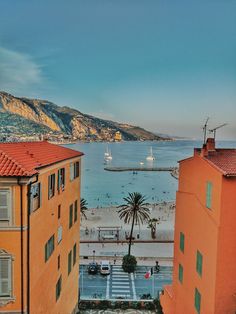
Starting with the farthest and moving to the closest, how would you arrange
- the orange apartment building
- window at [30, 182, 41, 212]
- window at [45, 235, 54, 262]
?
window at [45, 235, 54, 262] < window at [30, 182, 41, 212] < the orange apartment building

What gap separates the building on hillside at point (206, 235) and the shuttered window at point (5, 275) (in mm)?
8336

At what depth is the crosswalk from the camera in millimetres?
30219

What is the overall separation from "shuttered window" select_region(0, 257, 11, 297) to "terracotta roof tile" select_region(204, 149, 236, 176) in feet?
29.7

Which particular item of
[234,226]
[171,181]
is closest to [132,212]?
[234,226]

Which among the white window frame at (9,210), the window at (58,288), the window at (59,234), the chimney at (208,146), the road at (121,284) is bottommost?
the road at (121,284)

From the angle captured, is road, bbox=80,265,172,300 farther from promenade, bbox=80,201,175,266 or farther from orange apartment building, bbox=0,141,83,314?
orange apartment building, bbox=0,141,83,314

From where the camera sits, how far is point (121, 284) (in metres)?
32.5

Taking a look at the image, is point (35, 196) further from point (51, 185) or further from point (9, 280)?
point (9, 280)

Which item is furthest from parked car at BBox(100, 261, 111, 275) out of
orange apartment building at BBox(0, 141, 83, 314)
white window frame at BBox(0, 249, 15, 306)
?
white window frame at BBox(0, 249, 15, 306)

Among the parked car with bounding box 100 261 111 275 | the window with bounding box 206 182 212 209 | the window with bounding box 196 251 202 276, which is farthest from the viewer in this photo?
the parked car with bounding box 100 261 111 275

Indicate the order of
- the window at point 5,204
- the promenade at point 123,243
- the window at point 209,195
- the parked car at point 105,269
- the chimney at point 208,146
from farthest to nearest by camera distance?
the promenade at point 123,243 → the parked car at point 105,269 → the chimney at point 208,146 → the window at point 209,195 → the window at point 5,204

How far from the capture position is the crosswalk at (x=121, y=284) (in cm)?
3022

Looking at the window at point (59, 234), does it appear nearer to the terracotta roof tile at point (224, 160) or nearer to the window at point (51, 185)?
the window at point (51, 185)

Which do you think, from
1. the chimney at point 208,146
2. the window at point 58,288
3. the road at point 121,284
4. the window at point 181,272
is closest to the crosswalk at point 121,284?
the road at point 121,284
